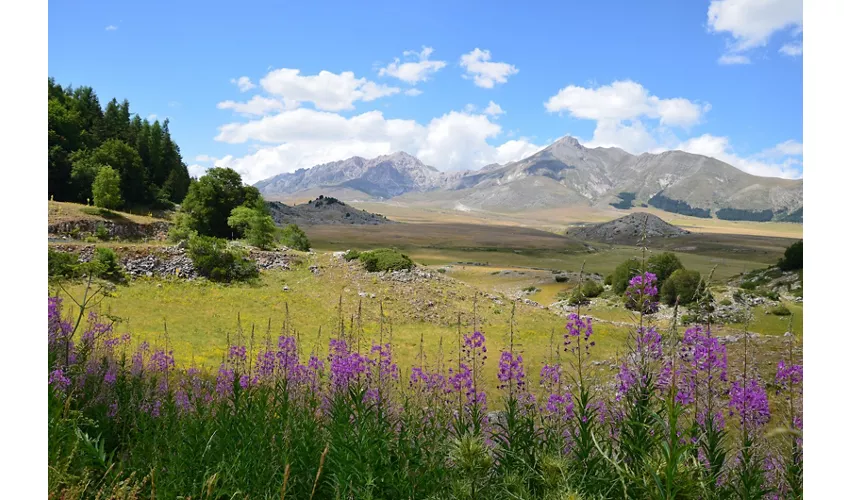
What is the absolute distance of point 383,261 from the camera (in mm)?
17297

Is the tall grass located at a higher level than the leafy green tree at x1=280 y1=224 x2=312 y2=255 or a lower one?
lower

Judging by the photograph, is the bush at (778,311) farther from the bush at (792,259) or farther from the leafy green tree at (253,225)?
the leafy green tree at (253,225)

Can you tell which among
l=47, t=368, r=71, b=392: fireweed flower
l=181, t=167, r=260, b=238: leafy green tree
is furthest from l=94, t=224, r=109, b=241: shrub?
l=47, t=368, r=71, b=392: fireweed flower

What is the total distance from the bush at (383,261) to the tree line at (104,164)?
7.88 meters

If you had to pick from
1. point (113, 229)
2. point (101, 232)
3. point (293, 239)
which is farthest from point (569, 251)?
point (101, 232)

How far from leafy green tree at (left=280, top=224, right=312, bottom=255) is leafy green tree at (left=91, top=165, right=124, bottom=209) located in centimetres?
675

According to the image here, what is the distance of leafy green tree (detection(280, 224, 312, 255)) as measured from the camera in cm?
1981

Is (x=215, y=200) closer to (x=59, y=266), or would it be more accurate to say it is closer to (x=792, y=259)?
(x=59, y=266)

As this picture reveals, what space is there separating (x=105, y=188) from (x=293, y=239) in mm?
7780

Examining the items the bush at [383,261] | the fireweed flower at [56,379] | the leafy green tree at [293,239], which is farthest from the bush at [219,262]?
the fireweed flower at [56,379]

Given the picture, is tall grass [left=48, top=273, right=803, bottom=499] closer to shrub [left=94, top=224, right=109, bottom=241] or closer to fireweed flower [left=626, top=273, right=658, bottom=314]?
fireweed flower [left=626, top=273, right=658, bottom=314]

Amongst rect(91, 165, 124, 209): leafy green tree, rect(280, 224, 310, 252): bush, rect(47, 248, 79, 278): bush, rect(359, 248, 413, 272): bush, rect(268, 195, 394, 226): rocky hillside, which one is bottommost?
rect(359, 248, 413, 272): bush
